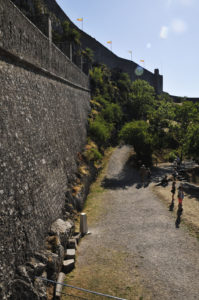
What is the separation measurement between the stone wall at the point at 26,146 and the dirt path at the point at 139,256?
7.63 feet

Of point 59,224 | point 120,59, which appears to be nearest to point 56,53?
point 59,224

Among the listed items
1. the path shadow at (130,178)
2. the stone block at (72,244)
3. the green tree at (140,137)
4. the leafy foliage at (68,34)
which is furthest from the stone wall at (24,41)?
the leafy foliage at (68,34)


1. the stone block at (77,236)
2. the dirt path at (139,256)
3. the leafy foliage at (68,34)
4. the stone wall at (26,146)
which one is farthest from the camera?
the leafy foliage at (68,34)

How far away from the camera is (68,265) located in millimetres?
8484

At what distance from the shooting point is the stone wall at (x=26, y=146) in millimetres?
6359

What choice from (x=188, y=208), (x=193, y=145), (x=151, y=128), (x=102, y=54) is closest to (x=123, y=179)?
(x=193, y=145)

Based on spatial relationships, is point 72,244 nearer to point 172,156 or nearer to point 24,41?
point 24,41

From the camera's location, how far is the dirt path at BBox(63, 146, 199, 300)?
757 centimetres

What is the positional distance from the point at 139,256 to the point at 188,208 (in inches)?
232

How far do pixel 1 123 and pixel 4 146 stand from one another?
712mm

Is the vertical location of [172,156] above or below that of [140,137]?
below

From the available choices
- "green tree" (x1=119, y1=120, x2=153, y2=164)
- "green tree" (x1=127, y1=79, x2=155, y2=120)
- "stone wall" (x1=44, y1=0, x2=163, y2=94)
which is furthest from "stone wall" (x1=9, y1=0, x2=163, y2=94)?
"green tree" (x1=119, y1=120, x2=153, y2=164)

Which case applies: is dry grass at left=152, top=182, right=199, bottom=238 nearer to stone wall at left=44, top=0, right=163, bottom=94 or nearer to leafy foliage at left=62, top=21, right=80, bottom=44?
leafy foliage at left=62, top=21, right=80, bottom=44

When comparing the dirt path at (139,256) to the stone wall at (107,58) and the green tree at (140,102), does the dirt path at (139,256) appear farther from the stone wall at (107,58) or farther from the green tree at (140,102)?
the stone wall at (107,58)
